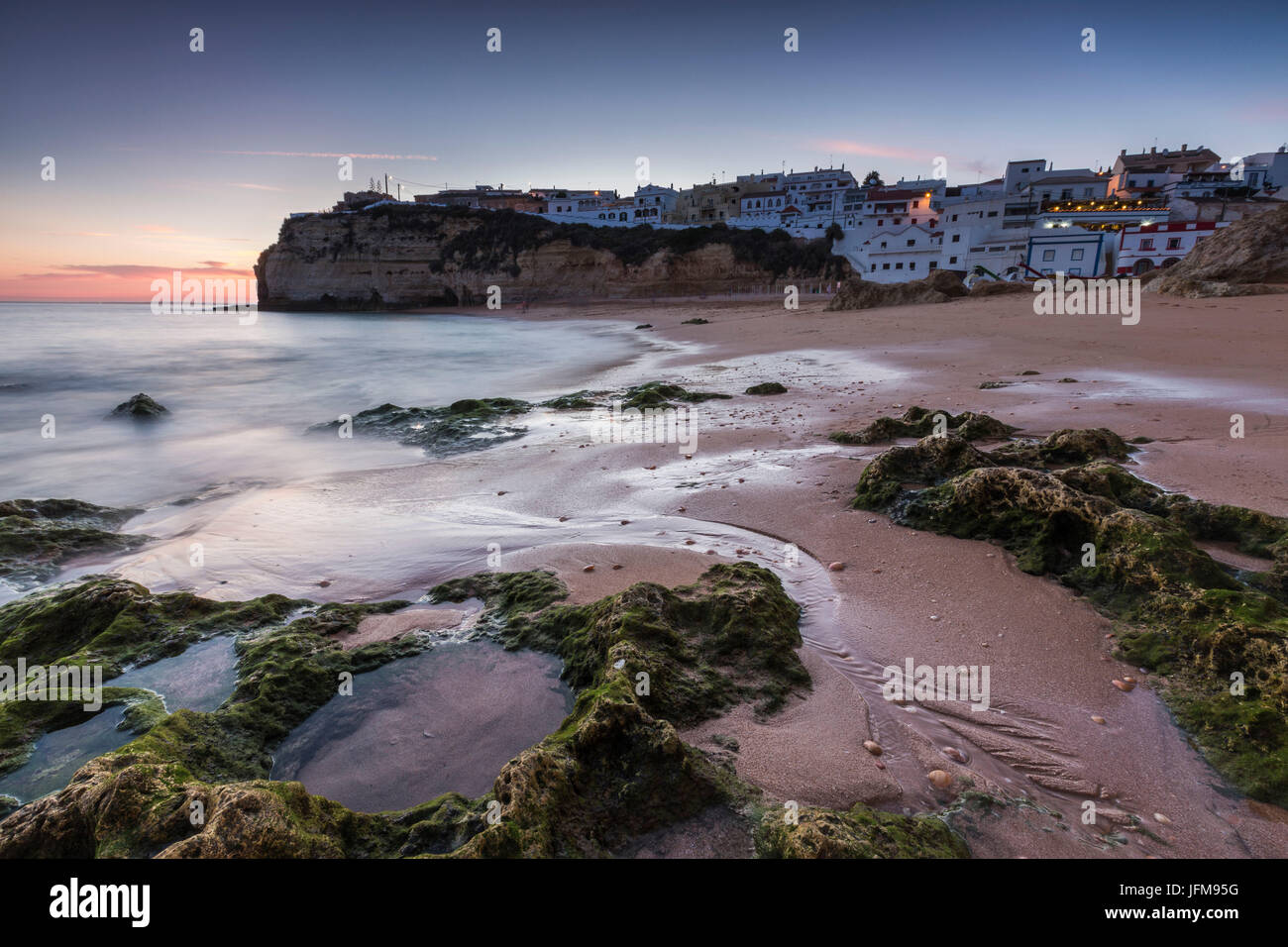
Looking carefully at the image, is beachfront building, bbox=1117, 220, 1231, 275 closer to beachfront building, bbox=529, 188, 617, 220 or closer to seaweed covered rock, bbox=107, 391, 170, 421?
seaweed covered rock, bbox=107, 391, 170, 421

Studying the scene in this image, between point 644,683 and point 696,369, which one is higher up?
point 696,369

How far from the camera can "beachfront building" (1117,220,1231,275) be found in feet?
133

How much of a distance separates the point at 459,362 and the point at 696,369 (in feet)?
42.4

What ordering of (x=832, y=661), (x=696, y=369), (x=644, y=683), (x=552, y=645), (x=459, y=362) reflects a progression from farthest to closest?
(x=459, y=362) < (x=696, y=369) < (x=552, y=645) < (x=832, y=661) < (x=644, y=683)

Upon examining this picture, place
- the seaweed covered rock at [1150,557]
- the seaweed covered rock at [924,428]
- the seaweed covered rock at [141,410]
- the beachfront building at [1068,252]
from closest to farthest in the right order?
the seaweed covered rock at [1150,557], the seaweed covered rock at [924,428], the seaweed covered rock at [141,410], the beachfront building at [1068,252]

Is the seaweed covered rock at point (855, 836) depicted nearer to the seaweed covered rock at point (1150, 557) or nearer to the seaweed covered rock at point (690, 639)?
the seaweed covered rock at point (690, 639)

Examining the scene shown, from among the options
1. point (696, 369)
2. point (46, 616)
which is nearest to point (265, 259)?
point (696, 369)

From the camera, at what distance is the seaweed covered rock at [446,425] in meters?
9.99

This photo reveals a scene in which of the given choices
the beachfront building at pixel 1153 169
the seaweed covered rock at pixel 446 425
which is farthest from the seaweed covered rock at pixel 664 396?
the beachfront building at pixel 1153 169

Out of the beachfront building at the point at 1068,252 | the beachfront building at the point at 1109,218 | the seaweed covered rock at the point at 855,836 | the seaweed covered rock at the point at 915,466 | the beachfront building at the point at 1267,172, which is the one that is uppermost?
the beachfront building at the point at 1267,172

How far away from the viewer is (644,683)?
2934mm

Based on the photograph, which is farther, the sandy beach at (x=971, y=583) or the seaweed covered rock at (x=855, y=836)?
the sandy beach at (x=971, y=583)

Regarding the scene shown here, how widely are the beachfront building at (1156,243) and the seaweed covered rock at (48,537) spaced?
52957 millimetres
